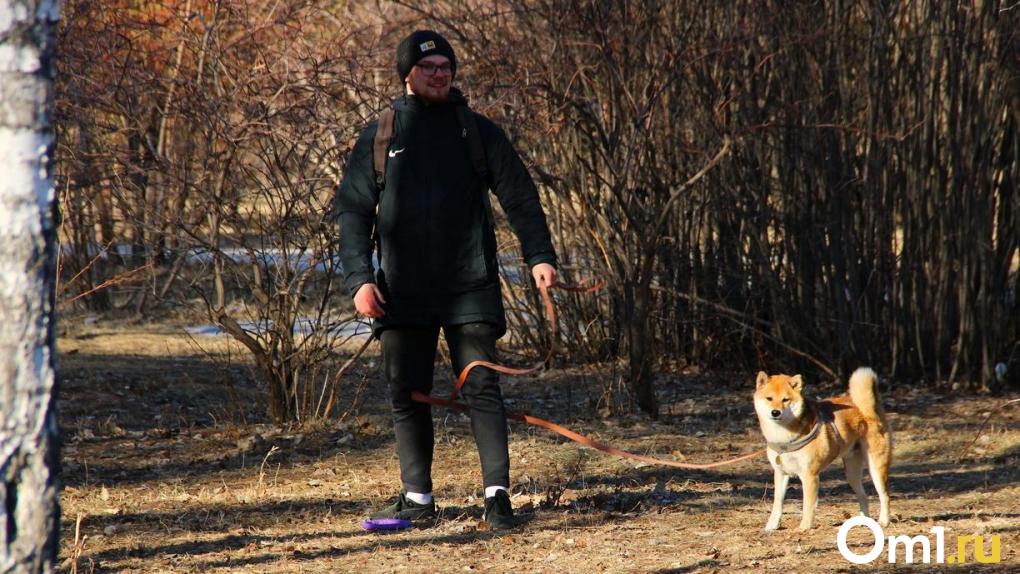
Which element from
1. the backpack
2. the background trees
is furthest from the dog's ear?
the background trees

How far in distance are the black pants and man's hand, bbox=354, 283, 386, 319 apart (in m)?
0.18

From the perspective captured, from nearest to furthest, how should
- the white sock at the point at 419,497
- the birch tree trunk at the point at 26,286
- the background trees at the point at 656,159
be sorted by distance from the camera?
the birch tree trunk at the point at 26,286 → the white sock at the point at 419,497 → the background trees at the point at 656,159

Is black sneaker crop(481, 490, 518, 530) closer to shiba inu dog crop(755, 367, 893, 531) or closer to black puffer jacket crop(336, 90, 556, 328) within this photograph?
black puffer jacket crop(336, 90, 556, 328)

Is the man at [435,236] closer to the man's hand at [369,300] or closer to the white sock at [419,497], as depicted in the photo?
the man's hand at [369,300]

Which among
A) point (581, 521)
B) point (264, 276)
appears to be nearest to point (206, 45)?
point (264, 276)

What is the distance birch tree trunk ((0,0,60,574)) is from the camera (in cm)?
257

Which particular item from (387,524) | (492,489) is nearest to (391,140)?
(492,489)

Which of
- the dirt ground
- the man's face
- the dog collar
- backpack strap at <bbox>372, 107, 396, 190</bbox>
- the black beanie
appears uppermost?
the black beanie

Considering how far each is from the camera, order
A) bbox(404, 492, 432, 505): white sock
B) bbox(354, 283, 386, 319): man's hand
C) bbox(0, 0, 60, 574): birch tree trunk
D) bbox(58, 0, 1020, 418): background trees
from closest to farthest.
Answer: bbox(0, 0, 60, 574): birch tree trunk, bbox(354, 283, 386, 319): man's hand, bbox(404, 492, 432, 505): white sock, bbox(58, 0, 1020, 418): background trees

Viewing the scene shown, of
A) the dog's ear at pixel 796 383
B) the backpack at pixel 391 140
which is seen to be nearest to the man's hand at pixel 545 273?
the backpack at pixel 391 140

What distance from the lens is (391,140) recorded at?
4.82 m

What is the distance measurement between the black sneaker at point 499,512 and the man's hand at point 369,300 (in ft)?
2.88

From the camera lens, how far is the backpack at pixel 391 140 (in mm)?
4805

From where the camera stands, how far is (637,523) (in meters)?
5.24
